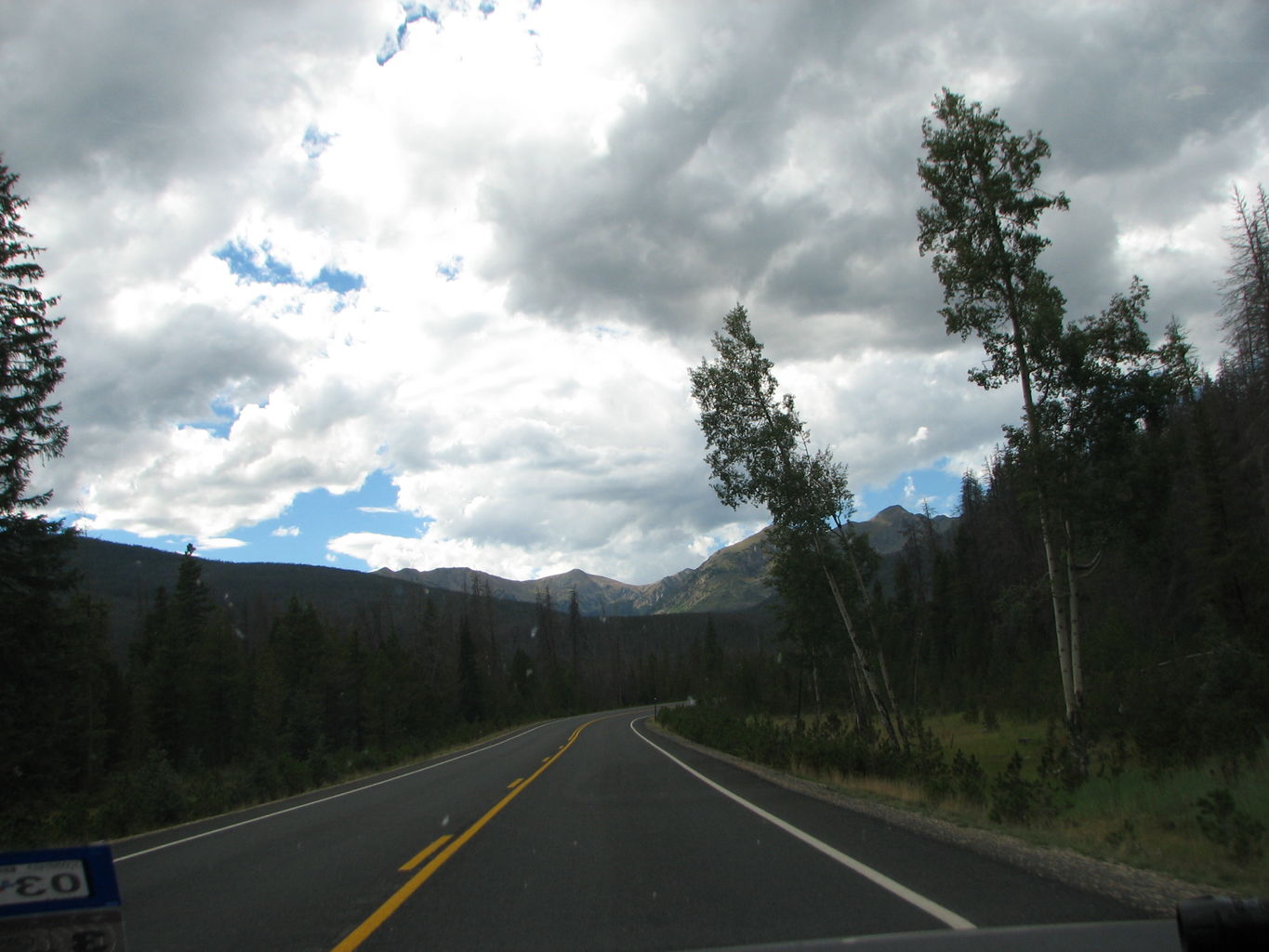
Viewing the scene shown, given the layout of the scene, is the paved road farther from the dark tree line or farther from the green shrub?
the dark tree line

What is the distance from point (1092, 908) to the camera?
5.29 metres

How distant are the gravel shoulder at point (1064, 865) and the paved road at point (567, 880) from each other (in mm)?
279

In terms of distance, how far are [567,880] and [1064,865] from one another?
437 centimetres

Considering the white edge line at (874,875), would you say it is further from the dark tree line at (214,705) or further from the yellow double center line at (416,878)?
the dark tree line at (214,705)

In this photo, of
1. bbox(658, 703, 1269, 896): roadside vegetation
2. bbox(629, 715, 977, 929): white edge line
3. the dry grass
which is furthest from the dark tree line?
the dry grass

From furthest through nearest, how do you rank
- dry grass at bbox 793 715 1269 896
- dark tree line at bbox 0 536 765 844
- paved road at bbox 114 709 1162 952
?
1. dark tree line at bbox 0 536 765 844
2. dry grass at bbox 793 715 1269 896
3. paved road at bbox 114 709 1162 952

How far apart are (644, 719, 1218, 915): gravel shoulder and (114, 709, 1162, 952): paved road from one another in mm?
279

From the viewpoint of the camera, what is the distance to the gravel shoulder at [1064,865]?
5660 mm

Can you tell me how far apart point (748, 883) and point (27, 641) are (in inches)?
823

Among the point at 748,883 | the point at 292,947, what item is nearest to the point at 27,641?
the point at 292,947

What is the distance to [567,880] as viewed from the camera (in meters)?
7.00

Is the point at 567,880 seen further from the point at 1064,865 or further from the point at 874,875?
the point at 1064,865

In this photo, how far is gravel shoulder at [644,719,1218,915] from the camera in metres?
5.66

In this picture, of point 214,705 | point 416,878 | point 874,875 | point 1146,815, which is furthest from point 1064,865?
point 214,705
